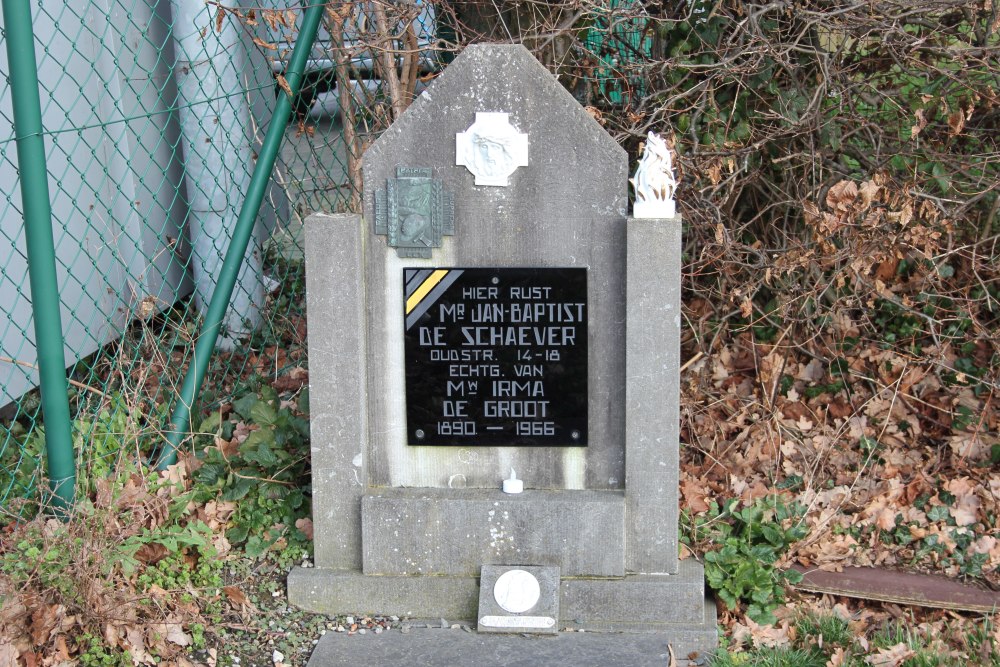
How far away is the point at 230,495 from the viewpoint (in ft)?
14.1

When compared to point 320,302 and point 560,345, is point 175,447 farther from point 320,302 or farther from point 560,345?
point 560,345

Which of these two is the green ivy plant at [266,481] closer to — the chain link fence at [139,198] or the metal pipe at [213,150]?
the chain link fence at [139,198]

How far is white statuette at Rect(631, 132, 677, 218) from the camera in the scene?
3650mm

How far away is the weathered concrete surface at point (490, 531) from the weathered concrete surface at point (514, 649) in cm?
25

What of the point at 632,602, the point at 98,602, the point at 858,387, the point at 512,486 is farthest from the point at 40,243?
the point at 858,387

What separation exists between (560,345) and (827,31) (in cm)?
213

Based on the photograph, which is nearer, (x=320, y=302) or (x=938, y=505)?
(x=320, y=302)

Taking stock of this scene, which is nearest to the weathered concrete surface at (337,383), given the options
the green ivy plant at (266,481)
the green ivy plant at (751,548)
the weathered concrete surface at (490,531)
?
the weathered concrete surface at (490,531)

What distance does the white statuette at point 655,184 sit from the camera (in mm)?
3650

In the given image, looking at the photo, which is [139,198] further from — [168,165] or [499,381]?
[499,381]

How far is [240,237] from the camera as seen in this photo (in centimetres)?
471

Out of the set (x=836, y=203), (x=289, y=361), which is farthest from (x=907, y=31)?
(x=289, y=361)

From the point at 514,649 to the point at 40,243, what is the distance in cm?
240

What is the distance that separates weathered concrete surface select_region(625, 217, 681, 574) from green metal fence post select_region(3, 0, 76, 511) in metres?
2.19
